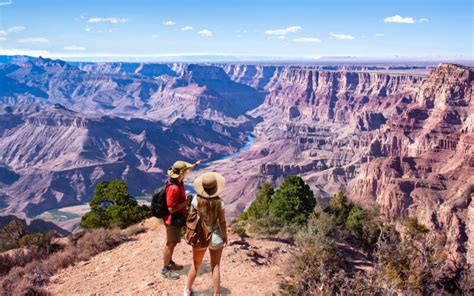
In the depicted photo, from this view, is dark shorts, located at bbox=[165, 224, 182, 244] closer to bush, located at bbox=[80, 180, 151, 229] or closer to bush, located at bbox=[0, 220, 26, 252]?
bush, located at bbox=[80, 180, 151, 229]

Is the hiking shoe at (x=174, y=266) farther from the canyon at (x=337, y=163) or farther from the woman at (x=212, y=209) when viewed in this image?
the canyon at (x=337, y=163)

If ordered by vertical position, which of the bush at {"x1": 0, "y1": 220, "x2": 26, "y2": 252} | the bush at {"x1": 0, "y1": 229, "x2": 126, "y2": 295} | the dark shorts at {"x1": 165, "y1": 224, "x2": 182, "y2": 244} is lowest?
the bush at {"x1": 0, "y1": 220, "x2": 26, "y2": 252}

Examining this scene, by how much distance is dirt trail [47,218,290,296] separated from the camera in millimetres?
11578

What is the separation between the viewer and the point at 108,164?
524ft

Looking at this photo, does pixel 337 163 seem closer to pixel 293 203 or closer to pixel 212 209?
pixel 293 203

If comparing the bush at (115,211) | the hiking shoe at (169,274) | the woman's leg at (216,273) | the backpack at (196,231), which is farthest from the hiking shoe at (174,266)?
the bush at (115,211)

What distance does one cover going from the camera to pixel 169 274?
11922 mm

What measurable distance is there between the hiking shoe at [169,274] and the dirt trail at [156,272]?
135mm

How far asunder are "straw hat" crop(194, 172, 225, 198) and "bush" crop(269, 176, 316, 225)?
13844mm

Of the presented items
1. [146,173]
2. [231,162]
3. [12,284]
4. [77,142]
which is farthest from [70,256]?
[77,142]

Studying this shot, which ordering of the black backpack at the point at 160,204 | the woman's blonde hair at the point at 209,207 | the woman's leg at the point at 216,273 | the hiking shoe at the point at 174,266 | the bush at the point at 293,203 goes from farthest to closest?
the bush at the point at 293,203
the hiking shoe at the point at 174,266
the black backpack at the point at 160,204
the woman's leg at the point at 216,273
the woman's blonde hair at the point at 209,207

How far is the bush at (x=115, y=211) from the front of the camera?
2330 centimetres

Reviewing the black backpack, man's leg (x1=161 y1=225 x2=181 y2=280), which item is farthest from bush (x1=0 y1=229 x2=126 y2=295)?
the black backpack

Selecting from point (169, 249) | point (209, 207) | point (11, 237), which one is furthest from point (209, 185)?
point (11, 237)
